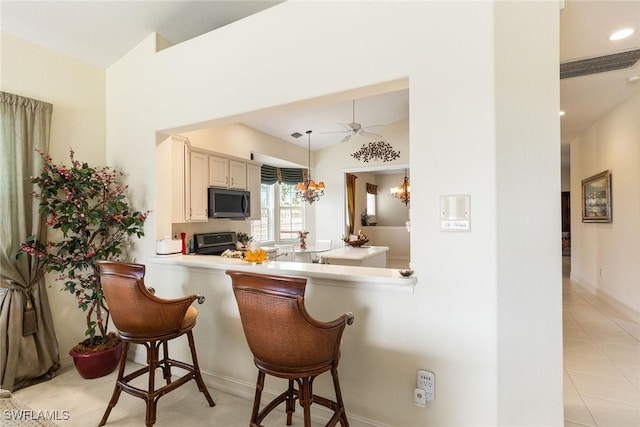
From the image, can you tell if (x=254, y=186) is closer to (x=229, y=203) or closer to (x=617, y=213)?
(x=229, y=203)

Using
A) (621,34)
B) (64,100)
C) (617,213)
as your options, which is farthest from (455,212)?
(617,213)

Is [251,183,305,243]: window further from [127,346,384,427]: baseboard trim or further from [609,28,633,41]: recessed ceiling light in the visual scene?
[609,28,633,41]: recessed ceiling light

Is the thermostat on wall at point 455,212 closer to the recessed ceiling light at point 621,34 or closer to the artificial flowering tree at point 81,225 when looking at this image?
the recessed ceiling light at point 621,34

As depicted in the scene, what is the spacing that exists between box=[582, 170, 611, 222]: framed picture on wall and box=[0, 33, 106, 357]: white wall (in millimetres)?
6489

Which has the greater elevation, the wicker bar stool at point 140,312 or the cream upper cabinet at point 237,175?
the cream upper cabinet at point 237,175

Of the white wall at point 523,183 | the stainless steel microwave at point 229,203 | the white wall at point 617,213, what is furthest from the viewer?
the stainless steel microwave at point 229,203

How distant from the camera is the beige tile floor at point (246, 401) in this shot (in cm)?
221

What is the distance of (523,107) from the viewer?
1676 mm

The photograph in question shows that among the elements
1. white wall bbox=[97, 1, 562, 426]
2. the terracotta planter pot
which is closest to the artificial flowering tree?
the terracotta planter pot

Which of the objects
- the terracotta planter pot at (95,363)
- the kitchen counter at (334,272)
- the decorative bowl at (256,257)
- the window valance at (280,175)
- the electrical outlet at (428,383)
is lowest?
the terracotta planter pot at (95,363)

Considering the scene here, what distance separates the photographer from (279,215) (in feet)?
23.0

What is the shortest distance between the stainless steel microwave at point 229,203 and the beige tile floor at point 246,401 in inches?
79.7

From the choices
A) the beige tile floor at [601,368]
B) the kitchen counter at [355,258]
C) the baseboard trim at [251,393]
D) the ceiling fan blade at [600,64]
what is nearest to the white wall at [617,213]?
the beige tile floor at [601,368]

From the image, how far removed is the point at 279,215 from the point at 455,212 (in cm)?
551
